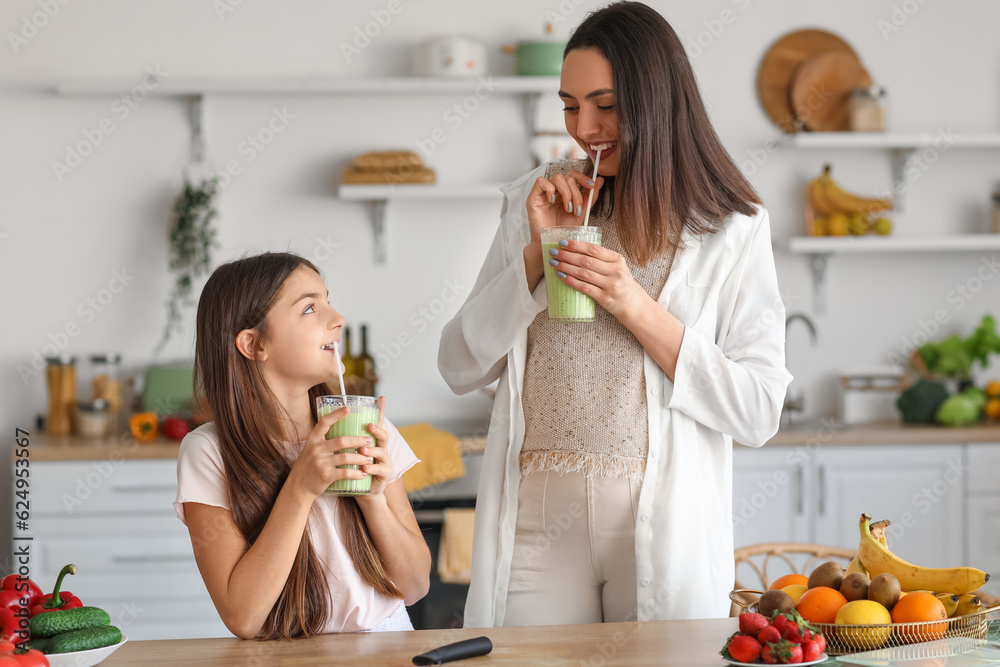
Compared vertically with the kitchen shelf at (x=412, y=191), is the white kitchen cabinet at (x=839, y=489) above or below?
below

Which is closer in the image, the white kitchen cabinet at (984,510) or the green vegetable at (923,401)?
the white kitchen cabinet at (984,510)

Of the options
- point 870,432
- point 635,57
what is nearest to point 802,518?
point 870,432

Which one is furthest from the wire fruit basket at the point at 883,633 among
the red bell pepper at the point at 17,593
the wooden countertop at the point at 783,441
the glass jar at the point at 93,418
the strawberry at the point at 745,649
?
the glass jar at the point at 93,418

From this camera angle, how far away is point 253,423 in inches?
56.1

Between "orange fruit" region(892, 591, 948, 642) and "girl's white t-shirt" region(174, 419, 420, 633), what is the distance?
736mm

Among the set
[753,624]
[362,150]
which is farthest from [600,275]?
[362,150]

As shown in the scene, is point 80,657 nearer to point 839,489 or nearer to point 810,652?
point 810,652

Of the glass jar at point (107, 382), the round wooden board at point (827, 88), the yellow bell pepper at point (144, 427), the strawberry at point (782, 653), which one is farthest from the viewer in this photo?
the round wooden board at point (827, 88)

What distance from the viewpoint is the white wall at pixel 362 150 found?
3477 mm

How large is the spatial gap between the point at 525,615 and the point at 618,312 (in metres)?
0.50

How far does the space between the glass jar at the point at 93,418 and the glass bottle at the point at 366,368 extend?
2.96 feet

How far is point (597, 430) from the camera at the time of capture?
4.79 feet

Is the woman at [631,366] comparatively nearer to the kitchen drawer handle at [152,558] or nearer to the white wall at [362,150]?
the kitchen drawer handle at [152,558]

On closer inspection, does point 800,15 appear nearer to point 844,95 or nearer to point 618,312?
point 844,95
